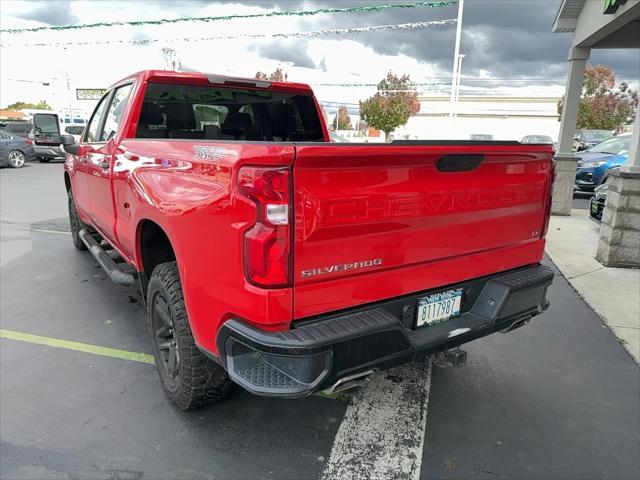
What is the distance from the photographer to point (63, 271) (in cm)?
556

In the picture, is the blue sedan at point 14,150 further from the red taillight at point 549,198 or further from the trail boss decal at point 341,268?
the red taillight at point 549,198

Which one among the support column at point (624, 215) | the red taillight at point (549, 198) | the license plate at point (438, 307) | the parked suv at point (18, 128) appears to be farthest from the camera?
the parked suv at point (18, 128)

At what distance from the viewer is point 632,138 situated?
19.3 ft

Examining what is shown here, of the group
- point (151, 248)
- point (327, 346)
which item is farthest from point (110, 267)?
point (327, 346)

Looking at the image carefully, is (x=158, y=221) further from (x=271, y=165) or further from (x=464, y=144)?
(x=464, y=144)

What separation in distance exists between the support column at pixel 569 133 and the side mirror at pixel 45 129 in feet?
65.5

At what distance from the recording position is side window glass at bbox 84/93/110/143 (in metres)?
4.62

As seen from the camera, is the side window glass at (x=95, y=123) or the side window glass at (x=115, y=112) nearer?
the side window glass at (x=115, y=112)

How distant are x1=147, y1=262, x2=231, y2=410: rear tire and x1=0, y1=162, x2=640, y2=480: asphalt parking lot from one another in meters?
0.17

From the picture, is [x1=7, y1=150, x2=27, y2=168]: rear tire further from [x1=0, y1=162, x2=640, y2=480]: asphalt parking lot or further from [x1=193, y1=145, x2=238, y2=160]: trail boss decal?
[x1=193, y1=145, x2=238, y2=160]: trail boss decal

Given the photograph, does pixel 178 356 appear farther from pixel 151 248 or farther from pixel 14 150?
pixel 14 150

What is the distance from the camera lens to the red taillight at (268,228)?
183 centimetres

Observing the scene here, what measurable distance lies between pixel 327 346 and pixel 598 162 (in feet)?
40.1

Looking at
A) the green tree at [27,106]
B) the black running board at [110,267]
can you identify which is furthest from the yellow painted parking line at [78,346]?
the green tree at [27,106]
